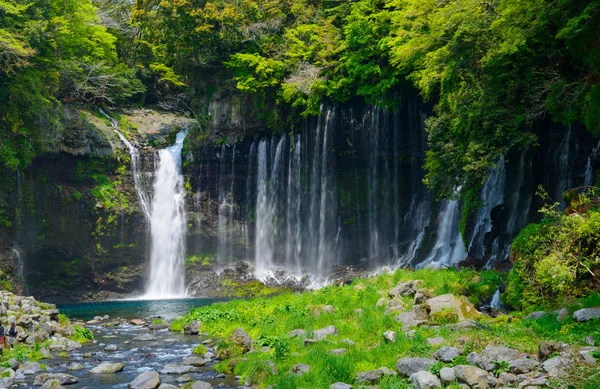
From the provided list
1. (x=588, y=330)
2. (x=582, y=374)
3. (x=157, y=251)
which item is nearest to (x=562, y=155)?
(x=588, y=330)

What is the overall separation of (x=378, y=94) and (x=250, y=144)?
966 centimetres

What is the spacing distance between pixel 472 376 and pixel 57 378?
25.2 feet

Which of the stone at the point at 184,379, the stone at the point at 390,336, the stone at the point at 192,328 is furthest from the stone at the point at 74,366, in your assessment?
the stone at the point at 390,336

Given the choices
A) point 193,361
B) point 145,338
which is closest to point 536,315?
point 193,361

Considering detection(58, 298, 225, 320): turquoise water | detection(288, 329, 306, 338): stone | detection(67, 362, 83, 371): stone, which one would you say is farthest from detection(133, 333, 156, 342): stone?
detection(288, 329, 306, 338): stone

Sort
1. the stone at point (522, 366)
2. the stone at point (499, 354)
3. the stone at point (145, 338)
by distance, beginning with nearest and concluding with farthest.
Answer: the stone at point (522, 366), the stone at point (499, 354), the stone at point (145, 338)

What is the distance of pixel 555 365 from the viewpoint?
735 centimetres

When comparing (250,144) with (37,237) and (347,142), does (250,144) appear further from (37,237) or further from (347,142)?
(37,237)

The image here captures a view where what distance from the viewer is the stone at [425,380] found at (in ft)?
25.5

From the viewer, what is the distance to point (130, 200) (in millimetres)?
32500

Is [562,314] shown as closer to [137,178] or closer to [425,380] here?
[425,380]

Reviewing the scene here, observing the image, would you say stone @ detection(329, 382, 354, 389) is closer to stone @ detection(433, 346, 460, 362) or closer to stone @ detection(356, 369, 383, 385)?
stone @ detection(356, 369, 383, 385)

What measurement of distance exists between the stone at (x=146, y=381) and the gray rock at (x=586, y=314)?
7488 mm

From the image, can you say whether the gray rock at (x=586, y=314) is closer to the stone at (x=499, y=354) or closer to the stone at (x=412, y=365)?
the stone at (x=499, y=354)
